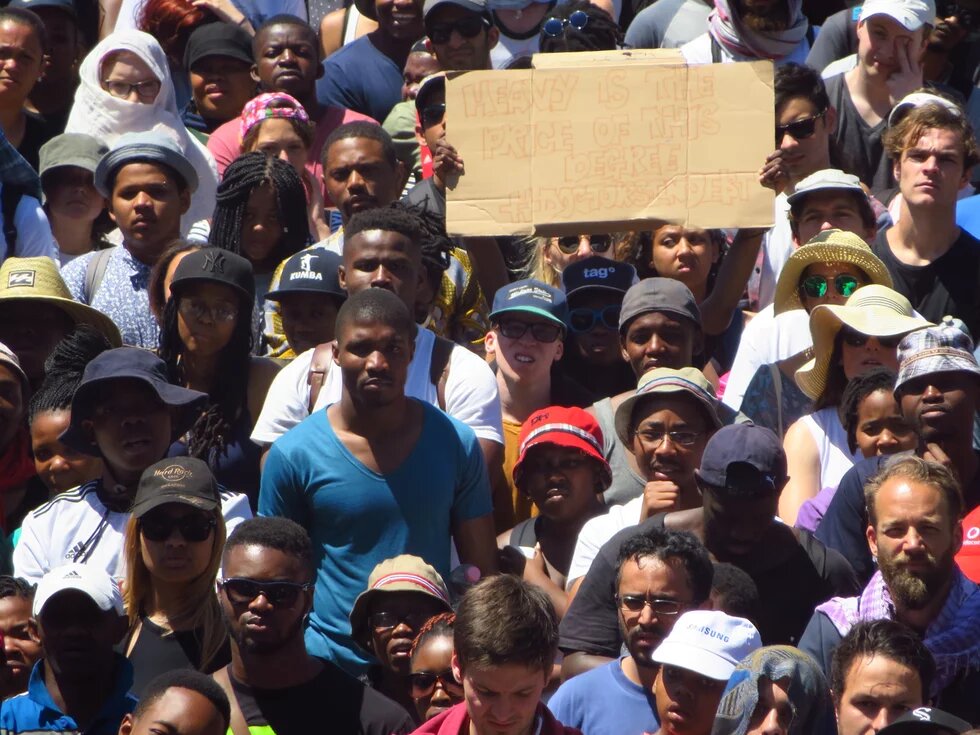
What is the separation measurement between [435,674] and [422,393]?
1.61 metres

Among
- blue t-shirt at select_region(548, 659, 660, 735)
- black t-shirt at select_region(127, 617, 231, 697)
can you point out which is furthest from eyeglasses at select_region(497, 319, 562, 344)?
blue t-shirt at select_region(548, 659, 660, 735)

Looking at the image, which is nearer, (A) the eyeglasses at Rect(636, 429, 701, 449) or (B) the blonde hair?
(B) the blonde hair

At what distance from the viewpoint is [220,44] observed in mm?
10883

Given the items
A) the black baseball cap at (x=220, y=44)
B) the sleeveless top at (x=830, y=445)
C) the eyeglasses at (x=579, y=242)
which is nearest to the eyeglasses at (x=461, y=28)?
the black baseball cap at (x=220, y=44)

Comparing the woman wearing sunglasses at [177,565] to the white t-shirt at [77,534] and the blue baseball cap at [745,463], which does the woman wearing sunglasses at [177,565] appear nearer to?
the white t-shirt at [77,534]

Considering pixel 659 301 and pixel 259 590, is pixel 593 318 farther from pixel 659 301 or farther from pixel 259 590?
pixel 259 590

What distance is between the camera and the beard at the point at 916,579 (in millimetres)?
6484

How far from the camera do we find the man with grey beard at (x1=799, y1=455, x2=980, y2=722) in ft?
21.1

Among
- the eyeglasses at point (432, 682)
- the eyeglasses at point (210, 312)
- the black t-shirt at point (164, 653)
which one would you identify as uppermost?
the eyeglasses at point (210, 312)

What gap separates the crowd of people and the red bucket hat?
3 centimetres

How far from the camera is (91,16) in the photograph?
12414mm

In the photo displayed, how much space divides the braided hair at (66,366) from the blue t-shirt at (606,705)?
2.50 meters

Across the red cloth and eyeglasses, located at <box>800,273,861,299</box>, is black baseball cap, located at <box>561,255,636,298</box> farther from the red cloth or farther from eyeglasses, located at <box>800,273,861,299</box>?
the red cloth

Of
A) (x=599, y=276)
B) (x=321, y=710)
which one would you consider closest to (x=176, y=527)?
(x=321, y=710)
